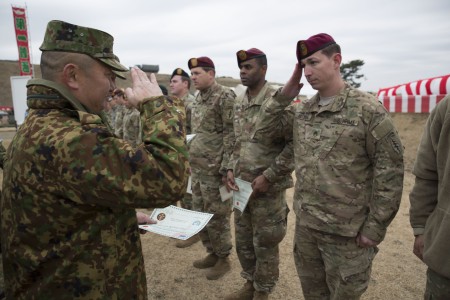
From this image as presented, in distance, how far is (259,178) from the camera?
2695mm

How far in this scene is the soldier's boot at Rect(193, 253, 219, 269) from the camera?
151 inches

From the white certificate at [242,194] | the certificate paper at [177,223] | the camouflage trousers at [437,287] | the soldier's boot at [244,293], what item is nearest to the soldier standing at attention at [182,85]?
the white certificate at [242,194]

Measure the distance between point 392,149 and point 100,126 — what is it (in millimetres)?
1637

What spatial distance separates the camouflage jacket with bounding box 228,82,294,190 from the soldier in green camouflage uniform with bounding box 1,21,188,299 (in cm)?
145

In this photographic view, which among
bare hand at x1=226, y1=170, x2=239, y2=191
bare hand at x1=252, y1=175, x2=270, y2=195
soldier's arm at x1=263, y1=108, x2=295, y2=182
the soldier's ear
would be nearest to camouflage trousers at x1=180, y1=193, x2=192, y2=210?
bare hand at x1=226, y1=170, x2=239, y2=191

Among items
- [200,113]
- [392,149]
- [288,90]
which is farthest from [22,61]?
[392,149]

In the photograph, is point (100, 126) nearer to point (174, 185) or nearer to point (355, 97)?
point (174, 185)

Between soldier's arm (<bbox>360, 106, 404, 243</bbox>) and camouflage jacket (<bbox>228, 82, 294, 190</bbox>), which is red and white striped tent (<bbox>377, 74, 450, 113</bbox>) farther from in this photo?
soldier's arm (<bbox>360, 106, 404, 243</bbox>)

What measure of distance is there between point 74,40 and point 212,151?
259cm

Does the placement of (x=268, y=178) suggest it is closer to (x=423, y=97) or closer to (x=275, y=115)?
(x=275, y=115)

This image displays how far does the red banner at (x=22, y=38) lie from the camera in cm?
1284

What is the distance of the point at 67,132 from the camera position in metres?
1.13

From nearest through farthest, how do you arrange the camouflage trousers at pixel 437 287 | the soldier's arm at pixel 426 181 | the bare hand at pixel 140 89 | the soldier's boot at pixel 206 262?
the bare hand at pixel 140 89, the camouflage trousers at pixel 437 287, the soldier's arm at pixel 426 181, the soldier's boot at pixel 206 262

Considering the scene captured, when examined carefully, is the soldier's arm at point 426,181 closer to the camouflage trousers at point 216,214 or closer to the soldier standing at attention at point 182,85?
the camouflage trousers at point 216,214
